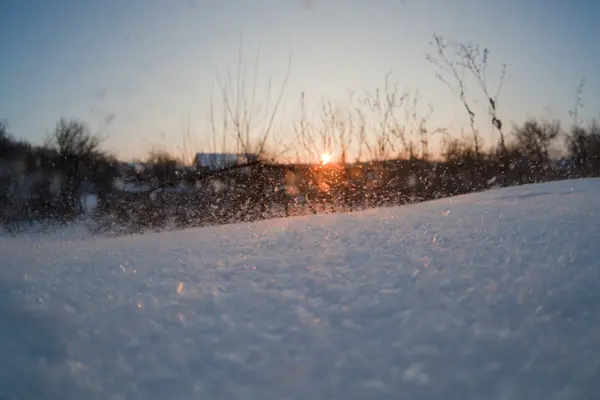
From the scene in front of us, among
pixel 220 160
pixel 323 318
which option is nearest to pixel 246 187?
pixel 220 160

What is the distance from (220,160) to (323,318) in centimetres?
617

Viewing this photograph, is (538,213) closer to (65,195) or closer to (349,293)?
(349,293)

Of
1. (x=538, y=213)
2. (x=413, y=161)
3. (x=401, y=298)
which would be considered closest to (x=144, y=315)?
(x=401, y=298)

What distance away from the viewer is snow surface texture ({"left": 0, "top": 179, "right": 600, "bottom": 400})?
1.02 m

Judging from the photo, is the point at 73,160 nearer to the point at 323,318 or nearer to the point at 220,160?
the point at 220,160

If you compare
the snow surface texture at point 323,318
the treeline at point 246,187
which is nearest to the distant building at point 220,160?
the treeline at point 246,187

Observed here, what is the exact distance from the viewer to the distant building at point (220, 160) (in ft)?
21.9

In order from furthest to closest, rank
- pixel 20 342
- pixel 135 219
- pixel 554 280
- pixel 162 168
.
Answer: pixel 162 168 → pixel 135 219 → pixel 554 280 → pixel 20 342

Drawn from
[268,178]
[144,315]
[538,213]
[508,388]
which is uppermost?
[268,178]

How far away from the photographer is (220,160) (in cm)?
717

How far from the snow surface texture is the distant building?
468 centimetres

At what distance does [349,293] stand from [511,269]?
645 mm

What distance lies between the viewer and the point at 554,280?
1398 millimetres

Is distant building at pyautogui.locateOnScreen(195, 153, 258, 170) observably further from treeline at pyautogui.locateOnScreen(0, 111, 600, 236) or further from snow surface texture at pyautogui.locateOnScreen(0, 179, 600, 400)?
snow surface texture at pyautogui.locateOnScreen(0, 179, 600, 400)
